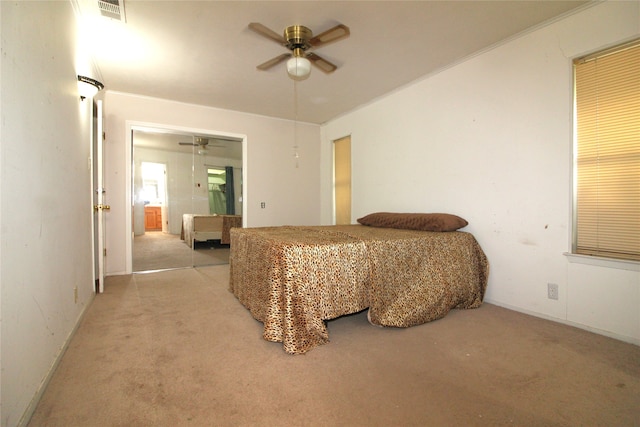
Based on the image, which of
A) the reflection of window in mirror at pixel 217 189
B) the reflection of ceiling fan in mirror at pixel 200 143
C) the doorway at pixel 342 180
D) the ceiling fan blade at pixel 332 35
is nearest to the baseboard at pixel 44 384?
the ceiling fan blade at pixel 332 35

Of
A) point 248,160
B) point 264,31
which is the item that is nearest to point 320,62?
point 264,31

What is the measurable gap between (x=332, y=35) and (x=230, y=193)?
3.35 meters

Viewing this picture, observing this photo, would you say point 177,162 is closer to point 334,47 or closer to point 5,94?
point 334,47

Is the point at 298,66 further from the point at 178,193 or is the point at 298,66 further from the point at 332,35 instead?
the point at 178,193

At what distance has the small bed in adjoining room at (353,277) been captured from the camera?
1.81m

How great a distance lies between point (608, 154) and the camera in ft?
6.74

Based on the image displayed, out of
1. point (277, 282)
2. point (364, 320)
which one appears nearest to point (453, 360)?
point (364, 320)

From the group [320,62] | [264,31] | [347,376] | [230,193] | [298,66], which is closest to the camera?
[347,376]

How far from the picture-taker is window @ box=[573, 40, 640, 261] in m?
1.96

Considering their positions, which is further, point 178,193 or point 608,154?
point 178,193

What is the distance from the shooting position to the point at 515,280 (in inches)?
101

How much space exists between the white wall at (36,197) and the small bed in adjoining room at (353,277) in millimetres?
1142

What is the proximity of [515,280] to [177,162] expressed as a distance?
468cm

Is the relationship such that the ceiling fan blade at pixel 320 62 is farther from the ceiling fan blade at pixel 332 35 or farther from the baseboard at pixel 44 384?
the baseboard at pixel 44 384
